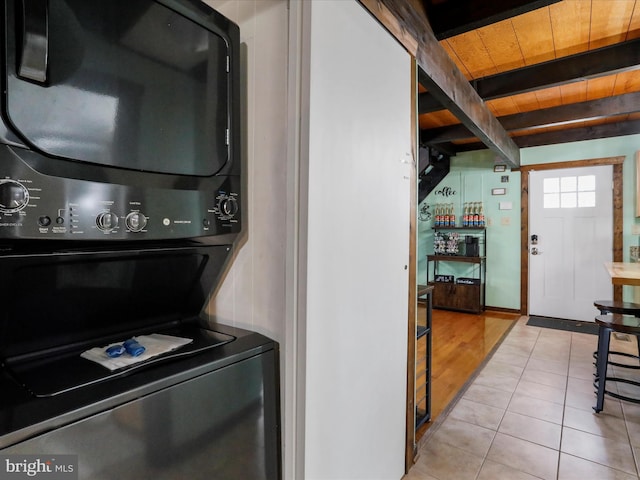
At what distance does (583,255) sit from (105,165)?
5.56m

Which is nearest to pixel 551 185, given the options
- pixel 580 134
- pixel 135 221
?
pixel 580 134

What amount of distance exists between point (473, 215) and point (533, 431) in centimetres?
373

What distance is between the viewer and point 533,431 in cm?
217

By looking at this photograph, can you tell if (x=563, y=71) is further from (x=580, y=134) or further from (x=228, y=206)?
(x=228, y=206)

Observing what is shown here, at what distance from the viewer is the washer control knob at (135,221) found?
0.81 meters

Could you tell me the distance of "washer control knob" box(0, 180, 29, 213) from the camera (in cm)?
63

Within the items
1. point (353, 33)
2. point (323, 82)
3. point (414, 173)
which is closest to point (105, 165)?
point (323, 82)

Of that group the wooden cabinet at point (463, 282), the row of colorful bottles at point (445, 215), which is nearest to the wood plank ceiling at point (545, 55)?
the row of colorful bottles at point (445, 215)

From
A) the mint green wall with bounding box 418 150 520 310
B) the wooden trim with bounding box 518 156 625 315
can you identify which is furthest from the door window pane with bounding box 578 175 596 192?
the mint green wall with bounding box 418 150 520 310

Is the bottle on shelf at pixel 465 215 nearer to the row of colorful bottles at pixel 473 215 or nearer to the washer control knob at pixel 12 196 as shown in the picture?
the row of colorful bottles at pixel 473 215

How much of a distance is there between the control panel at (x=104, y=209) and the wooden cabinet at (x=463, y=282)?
4847 millimetres

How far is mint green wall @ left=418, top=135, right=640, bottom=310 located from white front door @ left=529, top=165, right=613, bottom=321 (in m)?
0.17

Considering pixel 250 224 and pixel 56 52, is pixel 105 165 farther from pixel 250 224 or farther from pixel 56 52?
pixel 250 224

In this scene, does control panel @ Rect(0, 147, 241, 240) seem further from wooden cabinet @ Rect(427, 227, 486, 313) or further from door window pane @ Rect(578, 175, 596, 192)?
door window pane @ Rect(578, 175, 596, 192)
